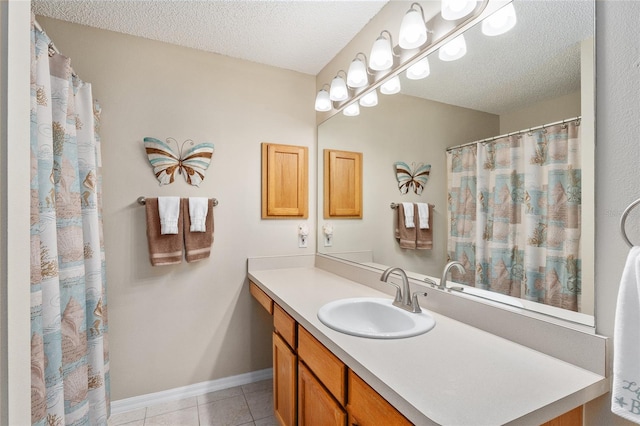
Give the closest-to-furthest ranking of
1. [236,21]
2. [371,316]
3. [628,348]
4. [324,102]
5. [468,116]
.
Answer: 1. [628,348]
2. [468,116]
3. [371,316]
4. [236,21]
5. [324,102]

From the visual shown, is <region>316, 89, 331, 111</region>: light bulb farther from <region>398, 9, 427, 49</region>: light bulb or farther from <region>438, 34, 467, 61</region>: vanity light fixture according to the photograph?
<region>438, 34, 467, 61</region>: vanity light fixture

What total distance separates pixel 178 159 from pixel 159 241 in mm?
555

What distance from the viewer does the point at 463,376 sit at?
0.82m

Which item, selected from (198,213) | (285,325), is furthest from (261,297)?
(198,213)

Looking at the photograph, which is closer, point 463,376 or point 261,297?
point 463,376

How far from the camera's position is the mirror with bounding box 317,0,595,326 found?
0.92m

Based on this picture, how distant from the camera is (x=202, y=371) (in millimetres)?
2107

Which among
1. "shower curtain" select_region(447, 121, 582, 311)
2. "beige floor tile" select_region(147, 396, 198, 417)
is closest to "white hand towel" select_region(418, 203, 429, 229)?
"shower curtain" select_region(447, 121, 582, 311)

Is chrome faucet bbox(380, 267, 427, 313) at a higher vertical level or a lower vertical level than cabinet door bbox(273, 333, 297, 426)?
higher

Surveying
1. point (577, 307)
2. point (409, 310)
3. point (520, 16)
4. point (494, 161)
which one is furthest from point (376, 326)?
point (520, 16)

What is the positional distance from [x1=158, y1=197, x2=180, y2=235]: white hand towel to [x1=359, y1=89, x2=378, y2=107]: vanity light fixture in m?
1.36

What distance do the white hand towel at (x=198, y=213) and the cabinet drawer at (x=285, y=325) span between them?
0.74m

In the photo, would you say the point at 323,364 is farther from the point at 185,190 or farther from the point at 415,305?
the point at 185,190

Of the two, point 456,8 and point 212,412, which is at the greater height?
point 456,8
